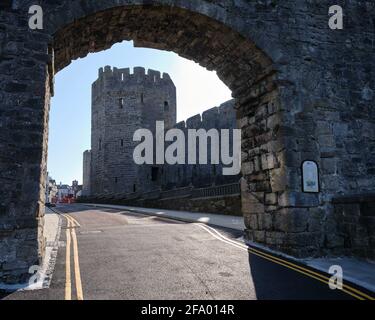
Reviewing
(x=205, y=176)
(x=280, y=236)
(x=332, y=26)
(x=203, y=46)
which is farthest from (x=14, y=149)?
(x=205, y=176)

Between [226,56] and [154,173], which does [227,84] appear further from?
[154,173]

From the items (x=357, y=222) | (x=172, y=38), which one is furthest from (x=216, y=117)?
(x=357, y=222)

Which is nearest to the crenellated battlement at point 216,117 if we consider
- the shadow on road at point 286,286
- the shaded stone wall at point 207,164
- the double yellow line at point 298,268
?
the shaded stone wall at point 207,164

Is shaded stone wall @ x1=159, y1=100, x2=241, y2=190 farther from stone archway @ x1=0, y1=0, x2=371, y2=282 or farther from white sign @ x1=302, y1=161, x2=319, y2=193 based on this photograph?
white sign @ x1=302, y1=161, x2=319, y2=193

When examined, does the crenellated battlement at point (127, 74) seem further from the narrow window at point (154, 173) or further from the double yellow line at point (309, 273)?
the double yellow line at point (309, 273)

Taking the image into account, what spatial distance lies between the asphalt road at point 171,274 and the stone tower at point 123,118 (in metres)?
31.8

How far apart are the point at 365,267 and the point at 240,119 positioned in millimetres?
5081

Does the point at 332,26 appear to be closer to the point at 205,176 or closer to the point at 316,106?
the point at 316,106

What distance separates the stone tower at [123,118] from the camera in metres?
40.9

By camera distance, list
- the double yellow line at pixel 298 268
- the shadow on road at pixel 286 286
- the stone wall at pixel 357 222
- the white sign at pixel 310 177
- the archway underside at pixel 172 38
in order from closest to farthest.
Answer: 1. the shadow on road at pixel 286 286
2. the double yellow line at pixel 298 268
3. the stone wall at pixel 357 222
4. the archway underside at pixel 172 38
5. the white sign at pixel 310 177

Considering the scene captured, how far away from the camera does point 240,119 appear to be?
9.99 meters

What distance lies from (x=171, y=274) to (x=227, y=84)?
5684 millimetres

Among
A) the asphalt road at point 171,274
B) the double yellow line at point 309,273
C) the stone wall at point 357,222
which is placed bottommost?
the double yellow line at point 309,273

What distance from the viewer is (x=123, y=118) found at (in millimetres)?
41625
